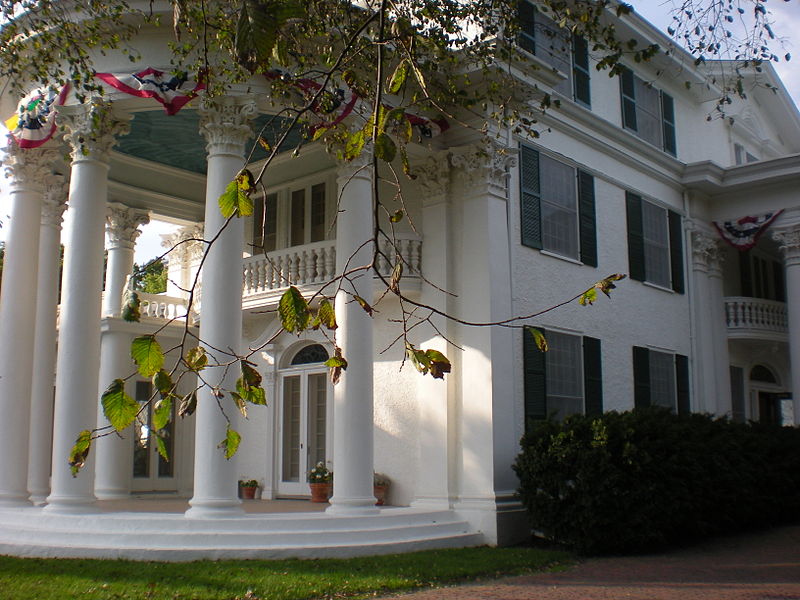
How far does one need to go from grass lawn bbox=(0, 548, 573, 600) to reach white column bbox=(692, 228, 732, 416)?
9458 mm

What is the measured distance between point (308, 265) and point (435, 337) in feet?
8.37

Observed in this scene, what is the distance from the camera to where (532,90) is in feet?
41.4

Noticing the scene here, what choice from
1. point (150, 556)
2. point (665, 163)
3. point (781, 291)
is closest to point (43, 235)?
point (150, 556)

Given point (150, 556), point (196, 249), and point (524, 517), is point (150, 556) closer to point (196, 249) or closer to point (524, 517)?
point (524, 517)

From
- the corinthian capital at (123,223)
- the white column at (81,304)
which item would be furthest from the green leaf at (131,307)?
the corinthian capital at (123,223)

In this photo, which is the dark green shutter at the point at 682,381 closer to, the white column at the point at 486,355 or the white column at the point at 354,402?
the white column at the point at 486,355

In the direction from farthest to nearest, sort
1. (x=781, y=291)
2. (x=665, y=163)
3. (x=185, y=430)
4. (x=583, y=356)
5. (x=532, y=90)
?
1. (x=781, y=291)
2. (x=665, y=163)
3. (x=185, y=430)
4. (x=583, y=356)
5. (x=532, y=90)

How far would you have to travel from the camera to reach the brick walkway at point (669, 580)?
Result: 30.8ft

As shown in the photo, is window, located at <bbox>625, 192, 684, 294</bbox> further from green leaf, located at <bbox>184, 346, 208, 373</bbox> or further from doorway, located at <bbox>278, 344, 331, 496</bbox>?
green leaf, located at <bbox>184, 346, 208, 373</bbox>

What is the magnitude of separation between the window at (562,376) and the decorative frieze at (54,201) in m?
8.35

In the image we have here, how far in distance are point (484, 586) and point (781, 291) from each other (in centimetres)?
1681

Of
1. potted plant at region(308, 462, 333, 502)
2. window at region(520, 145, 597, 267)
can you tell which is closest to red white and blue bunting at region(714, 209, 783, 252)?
window at region(520, 145, 597, 267)

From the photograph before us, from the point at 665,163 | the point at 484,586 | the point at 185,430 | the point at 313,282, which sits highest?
the point at 665,163

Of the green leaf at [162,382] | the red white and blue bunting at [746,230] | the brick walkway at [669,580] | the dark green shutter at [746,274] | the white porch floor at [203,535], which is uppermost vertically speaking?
the red white and blue bunting at [746,230]
